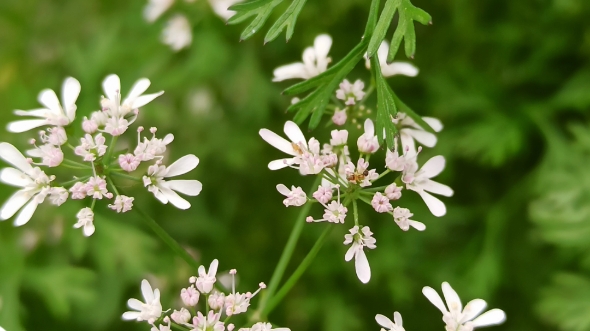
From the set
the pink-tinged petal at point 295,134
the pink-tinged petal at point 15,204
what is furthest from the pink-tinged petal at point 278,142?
the pink-tinged petal at point 15,204

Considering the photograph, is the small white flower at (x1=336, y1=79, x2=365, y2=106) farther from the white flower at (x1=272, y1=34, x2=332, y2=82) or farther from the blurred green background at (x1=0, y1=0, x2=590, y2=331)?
the blurred green background at (x1=0, y1=0, x2=590, y2=331)

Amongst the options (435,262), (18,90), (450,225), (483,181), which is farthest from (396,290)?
(18,90)

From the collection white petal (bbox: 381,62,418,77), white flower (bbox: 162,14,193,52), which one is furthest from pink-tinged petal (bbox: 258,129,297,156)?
white flower (bbox: 162,14,193,52)

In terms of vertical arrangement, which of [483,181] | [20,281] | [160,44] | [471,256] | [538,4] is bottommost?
[20,281]

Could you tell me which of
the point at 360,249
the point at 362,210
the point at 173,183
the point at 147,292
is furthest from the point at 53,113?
the point at 362,210

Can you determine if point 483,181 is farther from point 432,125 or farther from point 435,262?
point 432,125

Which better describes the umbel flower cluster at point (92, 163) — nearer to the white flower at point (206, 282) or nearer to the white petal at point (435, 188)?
the white flower at point (206, 282)

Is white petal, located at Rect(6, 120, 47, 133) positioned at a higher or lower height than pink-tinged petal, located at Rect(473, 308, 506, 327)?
lower
